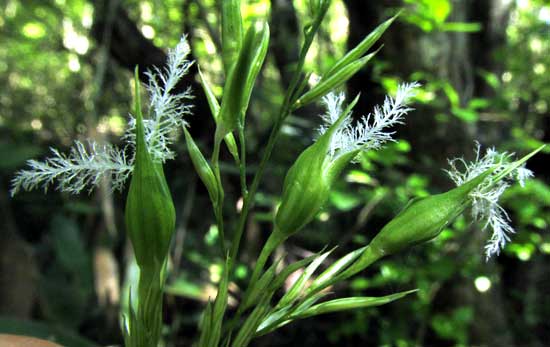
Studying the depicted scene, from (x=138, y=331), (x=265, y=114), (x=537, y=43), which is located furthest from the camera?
(x=537, y=43)

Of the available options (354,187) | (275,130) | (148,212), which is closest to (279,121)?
(275,130)

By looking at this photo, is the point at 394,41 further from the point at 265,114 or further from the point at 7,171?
the point at 7,171

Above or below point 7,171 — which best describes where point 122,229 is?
below

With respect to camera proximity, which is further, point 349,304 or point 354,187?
point 354,187

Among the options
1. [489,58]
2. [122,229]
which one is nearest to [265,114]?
[122,229]

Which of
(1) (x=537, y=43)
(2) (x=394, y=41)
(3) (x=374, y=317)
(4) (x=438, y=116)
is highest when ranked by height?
(1) (x=537, y=43)

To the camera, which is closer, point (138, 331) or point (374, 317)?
point (138, 331)

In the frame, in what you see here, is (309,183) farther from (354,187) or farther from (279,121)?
(354,187)
